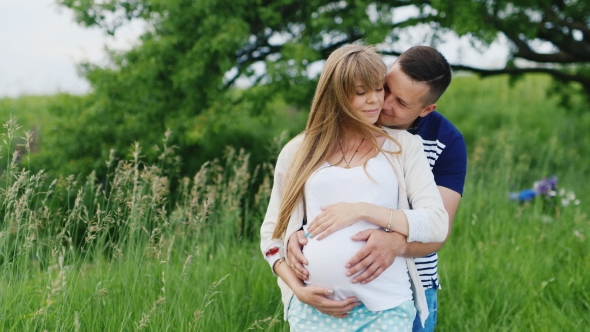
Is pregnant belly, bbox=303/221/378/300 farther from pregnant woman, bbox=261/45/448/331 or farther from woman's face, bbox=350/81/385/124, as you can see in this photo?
woman's face, bbox=350/81/385/124

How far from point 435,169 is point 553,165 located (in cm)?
673

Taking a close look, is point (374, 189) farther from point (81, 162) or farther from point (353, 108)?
point (81, 162)

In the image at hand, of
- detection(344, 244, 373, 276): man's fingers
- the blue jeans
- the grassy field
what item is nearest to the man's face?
detection(344, 244, 373, 276): man's fingers

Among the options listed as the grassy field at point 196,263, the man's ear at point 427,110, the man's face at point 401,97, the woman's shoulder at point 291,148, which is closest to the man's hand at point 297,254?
the woman's shoulder at point 291,148

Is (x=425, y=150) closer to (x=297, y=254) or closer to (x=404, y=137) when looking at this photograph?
(x=404, y=137)

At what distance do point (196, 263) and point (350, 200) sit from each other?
73.8 inches

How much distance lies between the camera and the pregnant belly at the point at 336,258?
210 centimetres

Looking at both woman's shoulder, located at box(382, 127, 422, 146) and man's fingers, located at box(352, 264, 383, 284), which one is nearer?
man's fingers, located at box(352, 264, 383, 284)

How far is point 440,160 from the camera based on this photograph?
2520mm

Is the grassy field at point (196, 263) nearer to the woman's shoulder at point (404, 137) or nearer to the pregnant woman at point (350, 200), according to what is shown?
the pregnant woman at point (350, 200)

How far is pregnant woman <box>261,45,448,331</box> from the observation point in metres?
2.12

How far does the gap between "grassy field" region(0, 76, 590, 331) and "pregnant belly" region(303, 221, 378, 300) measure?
23.3 inches

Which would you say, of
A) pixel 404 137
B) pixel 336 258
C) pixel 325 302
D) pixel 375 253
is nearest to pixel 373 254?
pixel 375 253

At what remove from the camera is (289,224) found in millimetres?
2326
